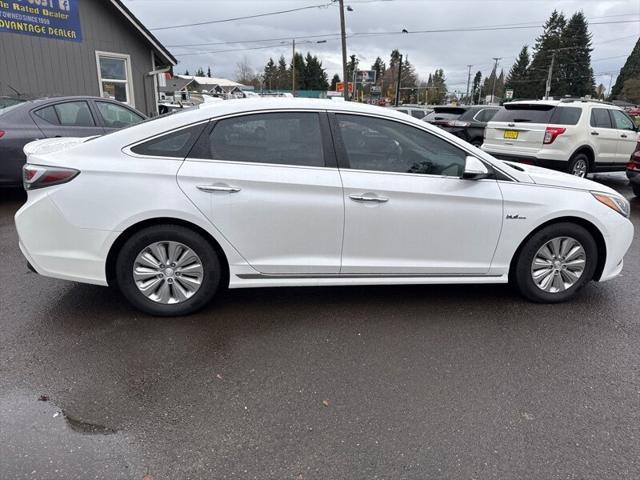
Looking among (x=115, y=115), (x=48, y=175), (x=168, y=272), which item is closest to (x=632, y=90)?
(x=115, y=115)

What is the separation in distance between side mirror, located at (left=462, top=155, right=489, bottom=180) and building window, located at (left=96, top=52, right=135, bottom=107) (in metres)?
12.5

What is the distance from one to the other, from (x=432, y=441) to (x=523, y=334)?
1501mm

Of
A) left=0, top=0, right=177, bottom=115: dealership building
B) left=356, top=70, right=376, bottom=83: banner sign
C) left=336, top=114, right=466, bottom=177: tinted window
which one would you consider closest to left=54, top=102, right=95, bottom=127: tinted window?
left=0, top=0, right=177, bottom=115: dealership building

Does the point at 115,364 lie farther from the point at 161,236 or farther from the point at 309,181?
the point at 309,181

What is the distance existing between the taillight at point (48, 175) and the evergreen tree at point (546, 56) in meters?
82.9

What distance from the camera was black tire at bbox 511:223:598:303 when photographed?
3836 millimetres

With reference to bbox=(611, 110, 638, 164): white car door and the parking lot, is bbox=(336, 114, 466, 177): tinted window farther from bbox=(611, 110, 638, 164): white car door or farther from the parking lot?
bbox=(611, 110, 638, 164): white car door

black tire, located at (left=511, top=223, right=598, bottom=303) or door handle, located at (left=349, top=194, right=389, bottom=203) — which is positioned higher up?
door handle, located at (left=349, top=194, right=389, bottom=203)

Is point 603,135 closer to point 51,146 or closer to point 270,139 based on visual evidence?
point 270,139

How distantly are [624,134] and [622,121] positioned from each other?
1.11ft

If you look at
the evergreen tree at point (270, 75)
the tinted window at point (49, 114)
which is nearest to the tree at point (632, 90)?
the evergreen tree at point (270, 75)

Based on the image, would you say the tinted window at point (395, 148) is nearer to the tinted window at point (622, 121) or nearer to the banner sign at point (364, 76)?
the tinted window at point (622, 121)

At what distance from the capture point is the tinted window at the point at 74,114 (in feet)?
23.6

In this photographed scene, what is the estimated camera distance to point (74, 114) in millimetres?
7340
